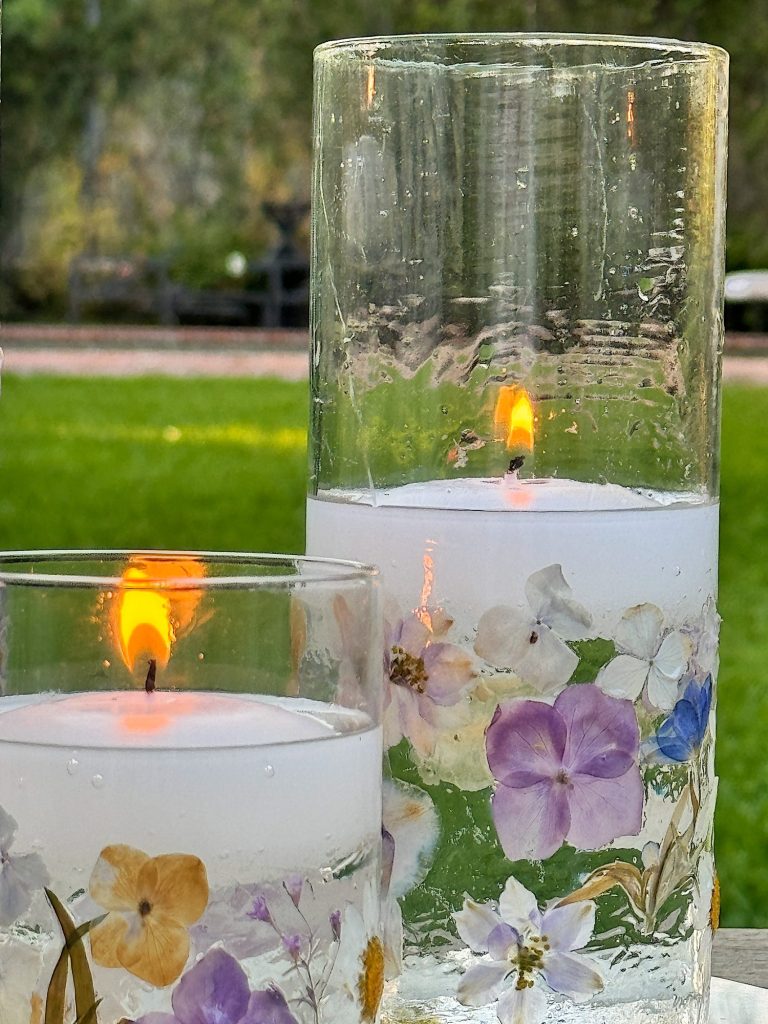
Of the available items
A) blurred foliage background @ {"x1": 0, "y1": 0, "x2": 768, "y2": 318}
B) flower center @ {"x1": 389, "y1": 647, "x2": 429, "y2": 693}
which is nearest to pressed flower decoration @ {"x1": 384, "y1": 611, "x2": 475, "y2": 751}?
flower center @ {"x1": 389, "y1": 647, "x2": 429, "y2": 693}

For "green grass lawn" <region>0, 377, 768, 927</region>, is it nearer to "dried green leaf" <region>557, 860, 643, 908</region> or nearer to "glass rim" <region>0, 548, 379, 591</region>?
"dried green leaf" <region>557, 860, 643, 908</region>

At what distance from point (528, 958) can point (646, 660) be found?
0.37 ft

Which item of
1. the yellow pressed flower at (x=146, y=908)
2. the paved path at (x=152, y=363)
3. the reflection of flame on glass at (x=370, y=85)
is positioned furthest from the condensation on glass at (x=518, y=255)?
the paved path at (x=152, y=363)

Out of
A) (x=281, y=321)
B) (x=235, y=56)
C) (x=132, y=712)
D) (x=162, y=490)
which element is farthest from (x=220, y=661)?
(x=281, y=321)

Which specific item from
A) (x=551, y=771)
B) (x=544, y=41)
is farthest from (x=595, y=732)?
(x=544, y=41)

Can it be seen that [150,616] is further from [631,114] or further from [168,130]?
[168,130]

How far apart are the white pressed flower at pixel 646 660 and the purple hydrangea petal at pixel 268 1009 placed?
18 cm

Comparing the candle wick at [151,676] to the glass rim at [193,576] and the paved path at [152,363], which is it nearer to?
the glass rim at [193,576]

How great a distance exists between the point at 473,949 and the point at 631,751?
0.09 metres

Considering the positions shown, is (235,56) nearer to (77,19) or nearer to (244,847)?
(77,19)

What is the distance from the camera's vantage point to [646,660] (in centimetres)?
58

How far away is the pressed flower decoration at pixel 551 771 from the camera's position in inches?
22.3

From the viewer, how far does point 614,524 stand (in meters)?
0.56

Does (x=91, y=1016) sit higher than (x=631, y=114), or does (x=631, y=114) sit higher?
(x=631, y=114)
